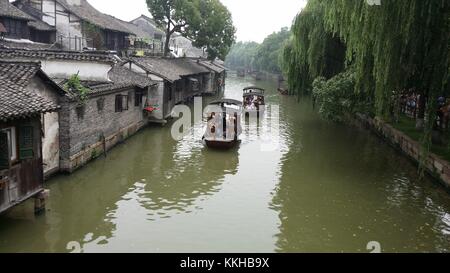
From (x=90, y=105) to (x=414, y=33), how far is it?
12.5m

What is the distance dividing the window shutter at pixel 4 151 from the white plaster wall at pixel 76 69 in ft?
31.5

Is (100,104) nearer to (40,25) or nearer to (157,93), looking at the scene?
(157,93)

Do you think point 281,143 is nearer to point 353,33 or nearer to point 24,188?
point 353,33

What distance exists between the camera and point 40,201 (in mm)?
12227

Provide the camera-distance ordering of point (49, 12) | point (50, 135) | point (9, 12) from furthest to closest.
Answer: point (49, 12) → point (9, 12) → point (50, 135)

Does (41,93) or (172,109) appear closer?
(41,93)

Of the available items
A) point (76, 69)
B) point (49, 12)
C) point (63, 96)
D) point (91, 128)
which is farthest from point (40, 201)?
point (49, 12)

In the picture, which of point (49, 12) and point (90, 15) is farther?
point (90, 15)

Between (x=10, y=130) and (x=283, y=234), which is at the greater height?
(x=10, y=130)

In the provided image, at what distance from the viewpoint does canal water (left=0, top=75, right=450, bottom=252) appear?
36.6 feet

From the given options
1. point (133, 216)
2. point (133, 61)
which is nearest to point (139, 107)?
point (133, 61)

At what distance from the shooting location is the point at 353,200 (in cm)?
1463

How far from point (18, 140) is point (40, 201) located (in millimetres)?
2284

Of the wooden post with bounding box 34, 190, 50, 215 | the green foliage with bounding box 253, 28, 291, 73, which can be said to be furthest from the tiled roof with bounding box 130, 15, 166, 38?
the wooden post with bounding box 34, 190, 50, 215
